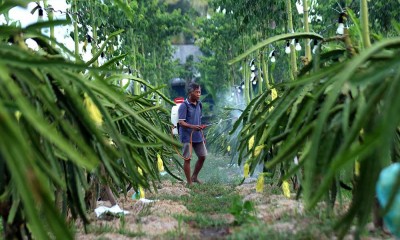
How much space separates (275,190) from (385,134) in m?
4.46

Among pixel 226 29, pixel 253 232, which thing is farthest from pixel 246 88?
pixel 253 232

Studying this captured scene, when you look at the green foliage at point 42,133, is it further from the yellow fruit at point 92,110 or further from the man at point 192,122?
the man at point 192,122

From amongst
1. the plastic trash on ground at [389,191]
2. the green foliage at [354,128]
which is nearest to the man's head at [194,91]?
the green foliage at [354,128]

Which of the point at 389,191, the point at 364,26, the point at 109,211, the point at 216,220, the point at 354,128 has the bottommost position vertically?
the point at 216,220

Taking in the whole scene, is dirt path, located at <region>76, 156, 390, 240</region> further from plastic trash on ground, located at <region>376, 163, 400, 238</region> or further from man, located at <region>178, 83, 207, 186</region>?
man, located at <region>178, 83, 207, 186</region>

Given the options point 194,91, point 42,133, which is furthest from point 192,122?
point 42,133

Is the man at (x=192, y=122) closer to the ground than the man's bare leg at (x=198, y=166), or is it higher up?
higher up

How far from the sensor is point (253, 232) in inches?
123

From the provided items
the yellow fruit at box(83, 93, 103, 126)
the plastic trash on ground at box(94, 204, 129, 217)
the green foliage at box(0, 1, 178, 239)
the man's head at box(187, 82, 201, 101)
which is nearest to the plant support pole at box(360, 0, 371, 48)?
the green foliage at box(0, 1, 178, 239)

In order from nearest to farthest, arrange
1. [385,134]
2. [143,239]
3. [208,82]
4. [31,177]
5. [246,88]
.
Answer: [31,177], [385,134], [143,239], [246,88], [208,82]

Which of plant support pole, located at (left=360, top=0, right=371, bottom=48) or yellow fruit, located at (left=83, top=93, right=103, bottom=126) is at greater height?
plant support pole, located at (left=360, top=0, right=371, bottom=48)

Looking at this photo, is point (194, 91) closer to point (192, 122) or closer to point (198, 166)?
point (192, 122)

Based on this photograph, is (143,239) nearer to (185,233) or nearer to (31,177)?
(185,233)

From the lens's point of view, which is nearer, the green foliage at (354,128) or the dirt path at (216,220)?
the green foliage at (354,128)
